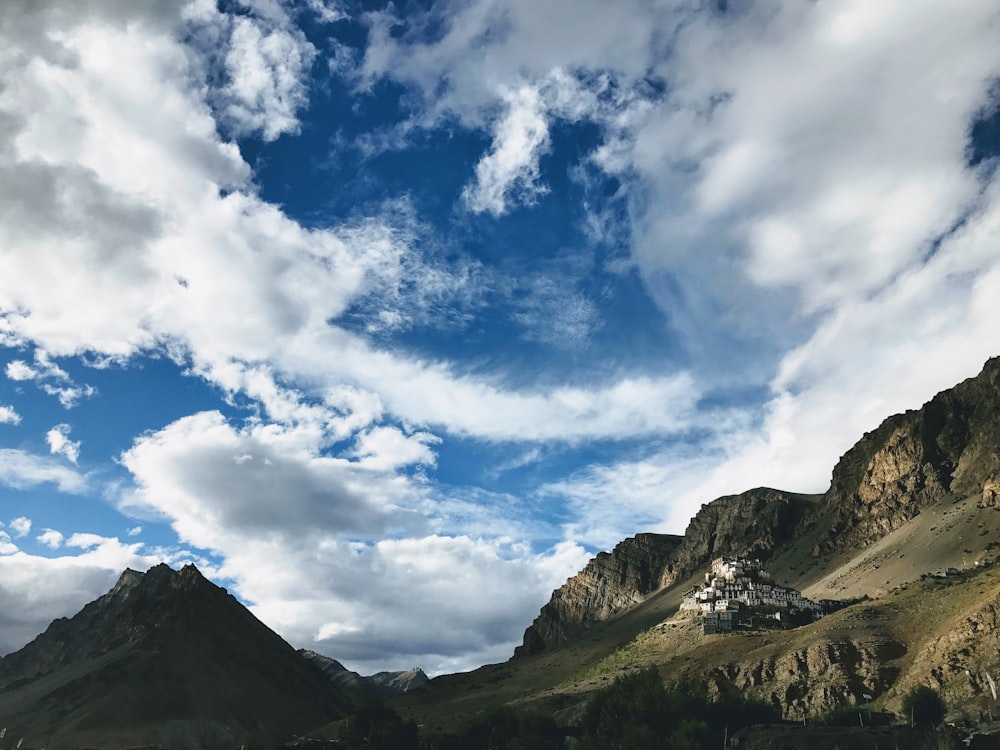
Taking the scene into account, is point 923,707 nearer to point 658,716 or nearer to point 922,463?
point 658,716

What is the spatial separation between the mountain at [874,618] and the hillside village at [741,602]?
11.1 ft

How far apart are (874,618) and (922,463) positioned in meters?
101

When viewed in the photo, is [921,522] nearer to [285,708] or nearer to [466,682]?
[466,682]

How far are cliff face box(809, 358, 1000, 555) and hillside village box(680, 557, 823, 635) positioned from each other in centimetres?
4628

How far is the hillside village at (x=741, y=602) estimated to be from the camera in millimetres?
111312

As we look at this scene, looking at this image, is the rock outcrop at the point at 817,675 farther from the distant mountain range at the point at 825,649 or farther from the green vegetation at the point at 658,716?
the green vegetation at the point at 658,716

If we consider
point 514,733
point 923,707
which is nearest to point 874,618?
point 923,707

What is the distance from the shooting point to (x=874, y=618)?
279 feet

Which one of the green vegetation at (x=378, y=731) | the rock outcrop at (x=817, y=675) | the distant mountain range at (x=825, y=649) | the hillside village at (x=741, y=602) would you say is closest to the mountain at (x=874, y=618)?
the rock outcrop at (x=817, y=675)

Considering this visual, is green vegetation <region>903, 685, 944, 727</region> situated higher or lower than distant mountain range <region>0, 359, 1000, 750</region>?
lower

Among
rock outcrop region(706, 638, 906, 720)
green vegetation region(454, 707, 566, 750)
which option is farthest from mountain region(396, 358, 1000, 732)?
green vegetation region(454, 707, 566, 750)

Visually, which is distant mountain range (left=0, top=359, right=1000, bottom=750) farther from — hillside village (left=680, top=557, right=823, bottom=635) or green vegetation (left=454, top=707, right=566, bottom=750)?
green vegetation (left=454, top=707, right=566, bottom=750)

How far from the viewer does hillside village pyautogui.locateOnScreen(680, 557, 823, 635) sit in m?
111

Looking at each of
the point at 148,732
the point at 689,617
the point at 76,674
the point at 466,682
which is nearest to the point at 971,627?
the point at 689,617
